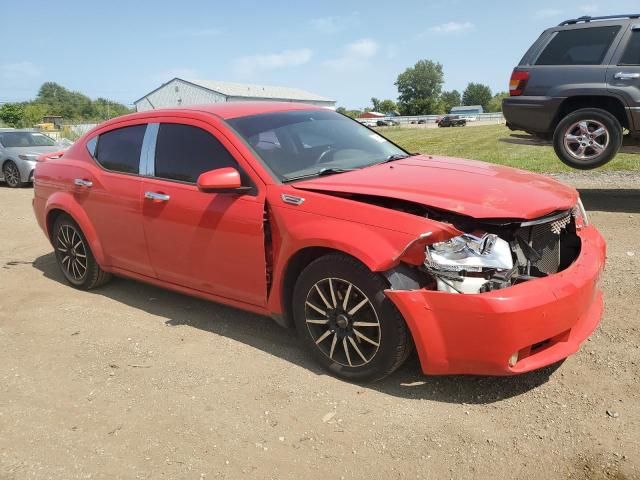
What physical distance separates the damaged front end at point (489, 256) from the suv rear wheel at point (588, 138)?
482cm

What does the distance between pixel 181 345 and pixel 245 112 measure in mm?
1772

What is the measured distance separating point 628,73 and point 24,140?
541 inches

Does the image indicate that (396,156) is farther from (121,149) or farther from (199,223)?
(121,149)

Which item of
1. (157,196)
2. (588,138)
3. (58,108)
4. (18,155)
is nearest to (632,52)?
(588,138)

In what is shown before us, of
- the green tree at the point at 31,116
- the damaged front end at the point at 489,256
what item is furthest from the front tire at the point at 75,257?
the green tree at the point at 31,116

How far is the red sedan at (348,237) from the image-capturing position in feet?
9.39

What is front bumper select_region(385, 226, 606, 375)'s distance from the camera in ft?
8.97

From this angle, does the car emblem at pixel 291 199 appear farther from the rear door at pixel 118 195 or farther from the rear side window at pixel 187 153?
the rear door at pixel 118 195

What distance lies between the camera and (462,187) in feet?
10.5

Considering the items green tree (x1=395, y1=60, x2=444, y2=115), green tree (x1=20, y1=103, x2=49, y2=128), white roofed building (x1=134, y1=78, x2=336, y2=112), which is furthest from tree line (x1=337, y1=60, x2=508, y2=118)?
green tree (x1=20, y1=103, x2=49, y2=128)

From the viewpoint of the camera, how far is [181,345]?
4.01 metres

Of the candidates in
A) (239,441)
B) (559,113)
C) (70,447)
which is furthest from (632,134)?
(70,447)

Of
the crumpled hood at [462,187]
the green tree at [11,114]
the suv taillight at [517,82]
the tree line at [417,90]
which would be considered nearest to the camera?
the crumpled hood at [462,187]

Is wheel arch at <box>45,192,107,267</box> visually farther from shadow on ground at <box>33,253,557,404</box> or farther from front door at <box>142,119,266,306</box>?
front door at <box>142,119,266,306</box>
